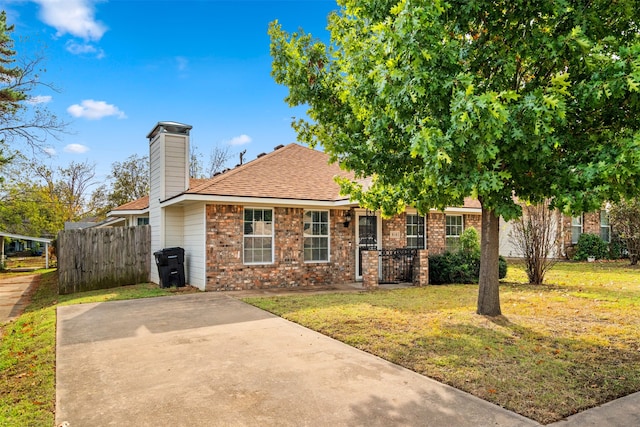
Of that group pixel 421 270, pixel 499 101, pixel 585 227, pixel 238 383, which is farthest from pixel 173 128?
pixel 585 227

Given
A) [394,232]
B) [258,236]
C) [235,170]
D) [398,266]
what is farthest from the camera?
[394,232]

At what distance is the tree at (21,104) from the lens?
Answer: 16.1 meters

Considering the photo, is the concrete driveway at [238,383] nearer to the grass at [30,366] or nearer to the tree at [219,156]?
the grass at [30,366]

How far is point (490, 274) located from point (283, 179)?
7355 millimetres

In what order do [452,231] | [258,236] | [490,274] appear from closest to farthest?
[490,274]
[258,236]
[452,231]

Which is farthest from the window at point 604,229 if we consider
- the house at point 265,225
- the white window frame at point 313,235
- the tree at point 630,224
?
Result: the white window frame at point 313,235

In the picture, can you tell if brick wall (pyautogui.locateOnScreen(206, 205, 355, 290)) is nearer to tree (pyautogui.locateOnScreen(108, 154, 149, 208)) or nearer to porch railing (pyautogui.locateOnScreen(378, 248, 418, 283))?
porch railing (pyautogui.locateOnScreen(378, 248, 418, 283))

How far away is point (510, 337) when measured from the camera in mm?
6363

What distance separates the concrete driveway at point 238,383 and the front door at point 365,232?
642 centimetres

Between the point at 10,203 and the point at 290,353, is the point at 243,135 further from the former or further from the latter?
the point at 290,353

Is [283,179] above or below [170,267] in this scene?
above

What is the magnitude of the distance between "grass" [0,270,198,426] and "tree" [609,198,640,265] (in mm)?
19213

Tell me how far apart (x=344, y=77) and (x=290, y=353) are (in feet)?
15.8

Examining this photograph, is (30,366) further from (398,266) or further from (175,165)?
(398,266)
